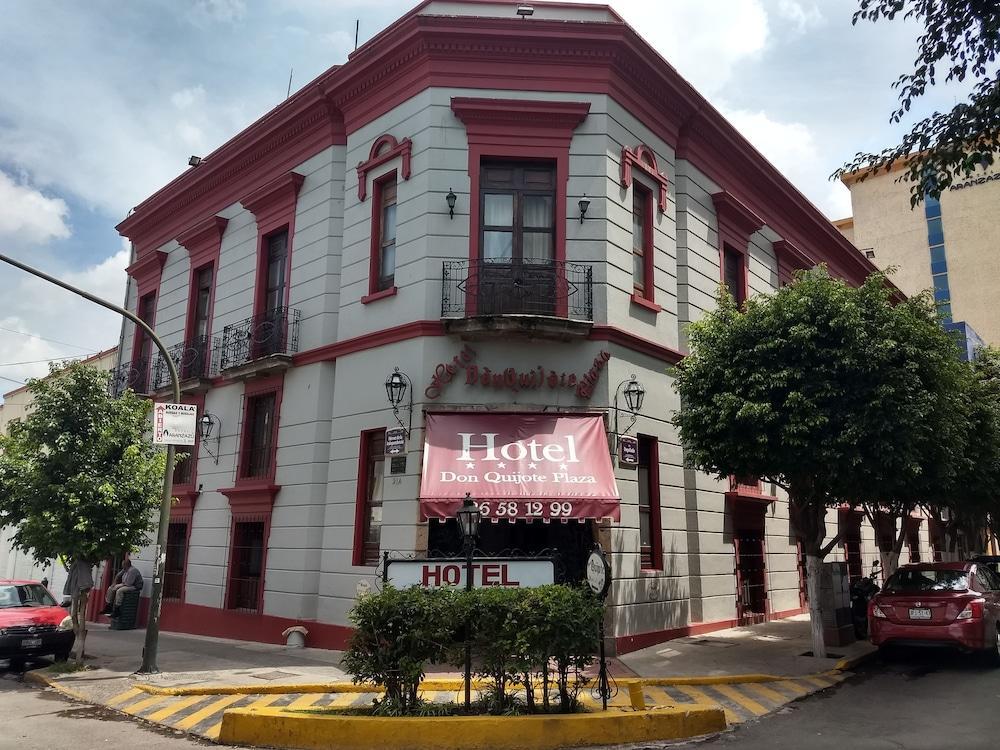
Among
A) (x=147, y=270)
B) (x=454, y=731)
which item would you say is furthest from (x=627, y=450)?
(x=147, y=270)

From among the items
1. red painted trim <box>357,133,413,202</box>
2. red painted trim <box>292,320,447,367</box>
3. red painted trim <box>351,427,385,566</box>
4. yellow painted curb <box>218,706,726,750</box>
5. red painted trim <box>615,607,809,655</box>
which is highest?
red painted trim <box>357,133,413,202</box>

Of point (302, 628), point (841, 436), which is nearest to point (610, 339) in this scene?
point (841, 436)

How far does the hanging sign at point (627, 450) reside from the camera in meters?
13.3

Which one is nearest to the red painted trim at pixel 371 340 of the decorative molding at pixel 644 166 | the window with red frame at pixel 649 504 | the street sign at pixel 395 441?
the street sign at pixel 395 441

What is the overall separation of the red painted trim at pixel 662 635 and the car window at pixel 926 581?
3.38m

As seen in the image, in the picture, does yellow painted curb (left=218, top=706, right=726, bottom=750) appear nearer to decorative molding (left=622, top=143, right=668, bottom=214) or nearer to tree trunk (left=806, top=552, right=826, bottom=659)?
tree trunk (left=806, top=552, right=826, bottom=659)

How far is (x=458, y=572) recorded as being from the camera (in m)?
10.2

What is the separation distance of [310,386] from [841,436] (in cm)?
985

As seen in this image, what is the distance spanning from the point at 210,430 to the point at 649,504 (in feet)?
33.4

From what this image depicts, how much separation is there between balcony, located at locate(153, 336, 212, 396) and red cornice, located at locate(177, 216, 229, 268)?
2.23 metres

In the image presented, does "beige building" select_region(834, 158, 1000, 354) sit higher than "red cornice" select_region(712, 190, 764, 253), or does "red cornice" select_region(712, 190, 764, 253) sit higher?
"beige building" select_region(834, 158, 1000, 354)

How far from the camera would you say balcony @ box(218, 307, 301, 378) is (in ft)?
52.9

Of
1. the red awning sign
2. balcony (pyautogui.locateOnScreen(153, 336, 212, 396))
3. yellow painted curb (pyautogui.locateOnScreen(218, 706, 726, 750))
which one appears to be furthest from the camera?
balcony (pyautogui.locateOnScreen(153, 336, 212, 396))

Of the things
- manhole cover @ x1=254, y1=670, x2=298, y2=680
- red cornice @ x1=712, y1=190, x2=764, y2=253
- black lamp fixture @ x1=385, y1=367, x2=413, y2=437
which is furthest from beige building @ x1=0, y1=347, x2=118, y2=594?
red cornice @ x1=712, y1=190, x2=764, y2=253
